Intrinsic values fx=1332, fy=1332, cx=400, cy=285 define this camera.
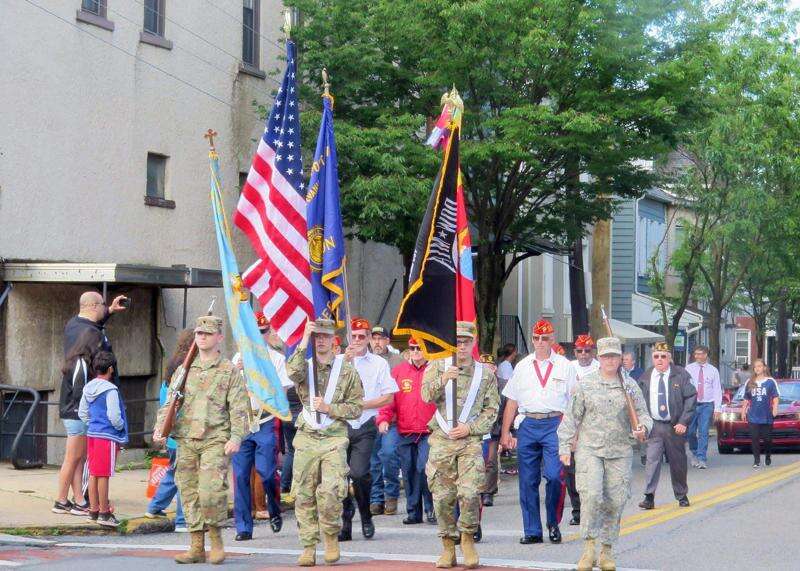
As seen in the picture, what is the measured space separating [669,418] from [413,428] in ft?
11.8

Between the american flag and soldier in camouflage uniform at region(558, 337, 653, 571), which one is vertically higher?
the american flag

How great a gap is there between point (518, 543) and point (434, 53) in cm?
1102

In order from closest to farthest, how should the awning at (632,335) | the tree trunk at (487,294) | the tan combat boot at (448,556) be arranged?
the tan combat boot at (448,556)
the tree trunk at (487,294)
the awning at (632,335)

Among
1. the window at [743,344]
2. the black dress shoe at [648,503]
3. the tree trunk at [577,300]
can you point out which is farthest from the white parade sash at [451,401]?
the window at [743,344]

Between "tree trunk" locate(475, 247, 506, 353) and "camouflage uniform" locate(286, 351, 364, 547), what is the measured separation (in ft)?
41.8

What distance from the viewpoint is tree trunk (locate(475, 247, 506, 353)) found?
23641 mm

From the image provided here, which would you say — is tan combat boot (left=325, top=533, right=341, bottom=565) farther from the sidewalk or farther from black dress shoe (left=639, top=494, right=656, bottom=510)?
black dress shoe (left=639, top=494, right=656, bottom=510)

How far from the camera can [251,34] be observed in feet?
75.8

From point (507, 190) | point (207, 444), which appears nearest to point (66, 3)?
point (507, 190)

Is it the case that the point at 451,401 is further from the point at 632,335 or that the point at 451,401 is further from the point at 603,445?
the point at 632,335

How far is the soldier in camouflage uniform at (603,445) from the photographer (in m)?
10.1

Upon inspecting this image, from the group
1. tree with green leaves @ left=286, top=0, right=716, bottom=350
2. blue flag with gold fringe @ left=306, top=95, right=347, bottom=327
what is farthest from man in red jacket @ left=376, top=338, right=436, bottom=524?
tree with green leaves @ left=286, top=0, right=716, bottom=350

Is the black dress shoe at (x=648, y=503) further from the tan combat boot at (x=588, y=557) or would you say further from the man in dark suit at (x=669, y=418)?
the tan combat boot at (x=588, y=557)

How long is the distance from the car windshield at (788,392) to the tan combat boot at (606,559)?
55.6ft
